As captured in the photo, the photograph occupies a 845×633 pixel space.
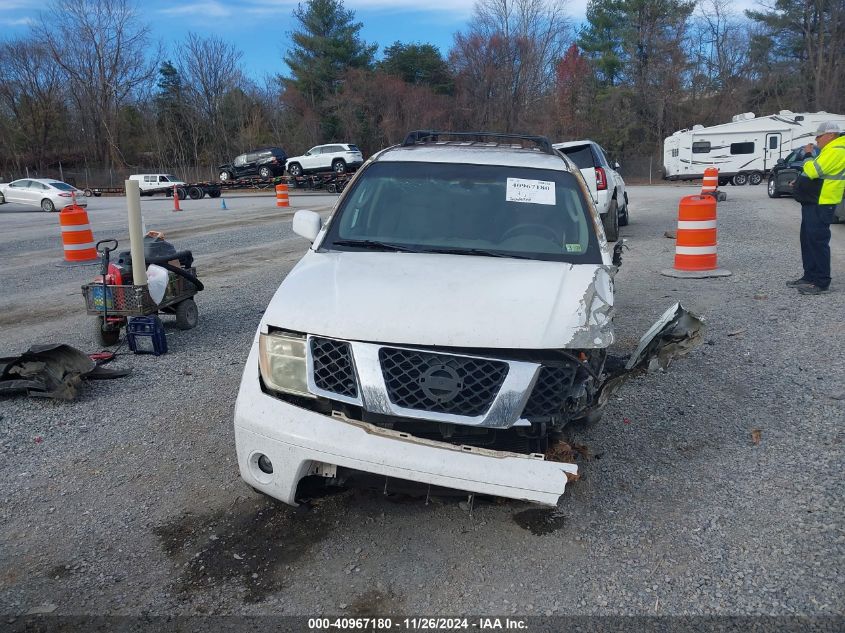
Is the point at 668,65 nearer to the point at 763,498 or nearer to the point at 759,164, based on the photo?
the point at 759,164

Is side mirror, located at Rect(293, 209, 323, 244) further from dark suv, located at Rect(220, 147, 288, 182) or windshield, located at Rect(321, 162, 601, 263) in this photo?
dark suv, located at Rect(220, 147, 288, 182)

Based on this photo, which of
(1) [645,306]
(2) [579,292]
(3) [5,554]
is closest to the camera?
(3) [5,554]

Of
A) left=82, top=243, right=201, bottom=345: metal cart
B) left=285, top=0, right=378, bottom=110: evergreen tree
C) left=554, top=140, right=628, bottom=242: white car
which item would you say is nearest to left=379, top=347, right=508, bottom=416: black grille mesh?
left=82, top=243, right=201, bottom=345: metal cart

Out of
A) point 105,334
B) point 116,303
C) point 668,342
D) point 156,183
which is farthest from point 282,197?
point 668,342

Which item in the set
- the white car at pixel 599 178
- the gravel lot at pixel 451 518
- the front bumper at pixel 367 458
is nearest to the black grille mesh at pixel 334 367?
the front bumper at pixel 367 458

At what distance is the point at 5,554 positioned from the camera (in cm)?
313

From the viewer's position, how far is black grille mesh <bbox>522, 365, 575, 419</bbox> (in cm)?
297

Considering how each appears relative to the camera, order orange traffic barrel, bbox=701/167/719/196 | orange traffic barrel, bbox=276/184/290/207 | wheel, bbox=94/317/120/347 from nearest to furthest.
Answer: wheel, bbox=94/317/120/347 → orange traffic barrel, bbox=701/167/719/196 → orange traffic barrel, bbox=276/184/290/207

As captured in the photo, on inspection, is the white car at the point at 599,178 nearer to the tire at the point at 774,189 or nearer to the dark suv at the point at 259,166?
the tire at the point at 774,189

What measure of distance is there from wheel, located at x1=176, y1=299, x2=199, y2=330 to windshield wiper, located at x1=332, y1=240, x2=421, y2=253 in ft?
11.7

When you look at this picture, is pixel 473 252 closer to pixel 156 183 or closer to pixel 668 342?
pixel 668 342

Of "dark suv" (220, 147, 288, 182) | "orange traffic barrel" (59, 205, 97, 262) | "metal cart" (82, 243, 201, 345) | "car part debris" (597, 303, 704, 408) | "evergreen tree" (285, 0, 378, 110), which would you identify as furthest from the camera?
"evergreen tree" (285, 0, 378, 110)

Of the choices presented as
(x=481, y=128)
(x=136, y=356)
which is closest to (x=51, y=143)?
(x=481, y=128)

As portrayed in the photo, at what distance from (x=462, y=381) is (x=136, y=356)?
4.33 meters
